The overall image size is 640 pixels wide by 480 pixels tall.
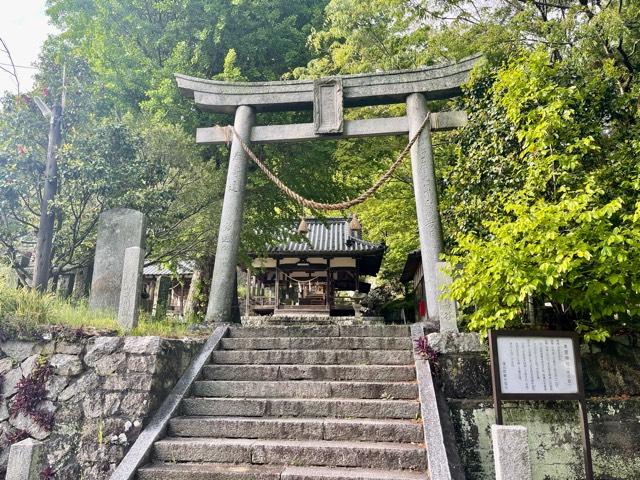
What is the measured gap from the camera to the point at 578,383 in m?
4.38

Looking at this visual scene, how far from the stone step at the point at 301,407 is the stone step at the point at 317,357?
82 cm

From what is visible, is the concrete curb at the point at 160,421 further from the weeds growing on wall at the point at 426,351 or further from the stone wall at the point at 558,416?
the stone wall at the point at 558,416

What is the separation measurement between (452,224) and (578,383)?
339cm

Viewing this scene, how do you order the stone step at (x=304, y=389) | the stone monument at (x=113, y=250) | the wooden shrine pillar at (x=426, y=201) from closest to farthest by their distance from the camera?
the stone step at (x=304, y=389), the stone monument at (x=113, y=250), the wooden shrine pillar at (x=426, y=201)

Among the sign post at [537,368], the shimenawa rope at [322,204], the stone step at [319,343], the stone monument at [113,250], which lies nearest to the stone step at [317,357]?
the stone step at [319,343]

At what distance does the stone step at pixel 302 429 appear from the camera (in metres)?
4.73

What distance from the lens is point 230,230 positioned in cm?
806

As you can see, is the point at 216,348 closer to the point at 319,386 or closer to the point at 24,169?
the point at 319,386

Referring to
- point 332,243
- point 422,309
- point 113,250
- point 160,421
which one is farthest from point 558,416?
point 332,243

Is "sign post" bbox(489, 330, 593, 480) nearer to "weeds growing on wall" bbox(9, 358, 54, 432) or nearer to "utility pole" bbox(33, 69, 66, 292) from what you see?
"weeds growing on wall" bbox(9, 358, 54, 432)

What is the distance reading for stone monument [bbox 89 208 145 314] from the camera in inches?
276

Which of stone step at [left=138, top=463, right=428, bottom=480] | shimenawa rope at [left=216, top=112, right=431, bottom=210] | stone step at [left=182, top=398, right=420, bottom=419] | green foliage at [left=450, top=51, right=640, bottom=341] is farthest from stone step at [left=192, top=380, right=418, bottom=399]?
shimenawa rope at [left=216, top=112, right=431, bottom=210]

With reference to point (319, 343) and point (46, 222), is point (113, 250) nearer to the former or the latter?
point (46, 222)

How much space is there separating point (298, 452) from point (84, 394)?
2.74 metres
